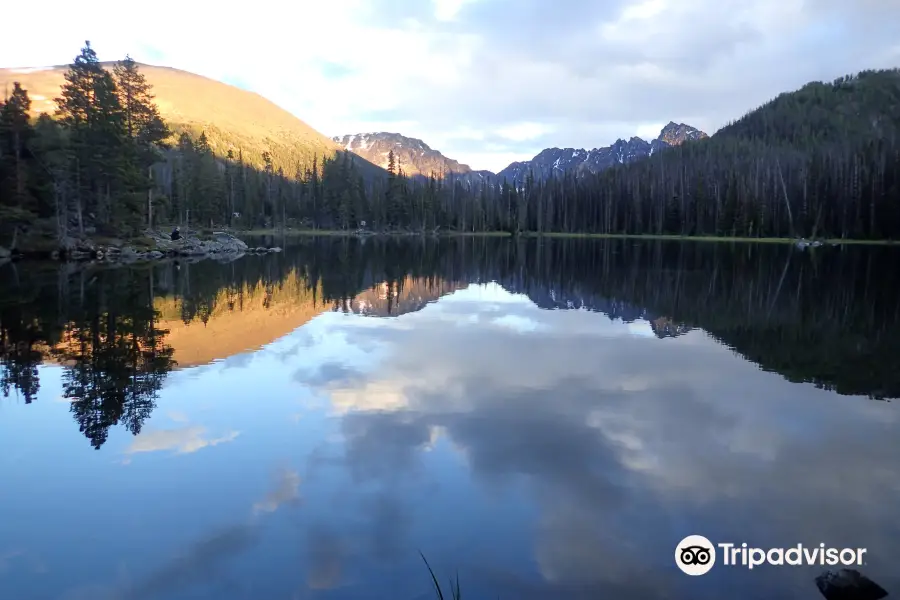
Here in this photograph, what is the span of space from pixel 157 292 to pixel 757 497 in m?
29.3

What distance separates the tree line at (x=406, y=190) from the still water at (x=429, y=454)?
3261 centimetres

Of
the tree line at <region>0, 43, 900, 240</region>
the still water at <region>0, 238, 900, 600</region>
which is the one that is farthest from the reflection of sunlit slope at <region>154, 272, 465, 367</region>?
the tree line at <region>0, 43, 900, 240</region>

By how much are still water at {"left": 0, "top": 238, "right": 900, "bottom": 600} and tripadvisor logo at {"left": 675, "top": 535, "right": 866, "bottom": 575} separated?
0.16 meters

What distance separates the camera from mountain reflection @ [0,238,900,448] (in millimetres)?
15156

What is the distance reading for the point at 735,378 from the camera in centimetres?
1554

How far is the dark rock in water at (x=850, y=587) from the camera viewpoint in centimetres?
636

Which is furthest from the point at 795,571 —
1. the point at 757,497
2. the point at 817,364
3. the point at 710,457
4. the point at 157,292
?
the point at 157,292

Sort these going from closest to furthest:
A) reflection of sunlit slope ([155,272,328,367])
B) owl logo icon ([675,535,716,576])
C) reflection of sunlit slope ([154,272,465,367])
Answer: owl logo icon ([675,535,716,576]) < reflection of sunlit slope ([155,272,328,367]) < reflection of sunlit slope ([154,272,465,367])

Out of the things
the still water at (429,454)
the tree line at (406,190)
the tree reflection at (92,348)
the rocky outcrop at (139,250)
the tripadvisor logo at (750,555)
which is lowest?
the tripadvisor logo at (750,555)

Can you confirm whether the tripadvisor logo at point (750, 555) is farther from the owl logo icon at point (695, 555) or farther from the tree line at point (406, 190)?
the tree line at point (406, 190)

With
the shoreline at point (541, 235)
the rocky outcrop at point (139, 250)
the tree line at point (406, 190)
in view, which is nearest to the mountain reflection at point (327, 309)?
the rocky outcrop at point (139, 250)

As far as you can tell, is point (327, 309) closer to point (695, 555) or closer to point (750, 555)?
point (695, 555)

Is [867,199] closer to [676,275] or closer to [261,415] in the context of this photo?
[676,275]

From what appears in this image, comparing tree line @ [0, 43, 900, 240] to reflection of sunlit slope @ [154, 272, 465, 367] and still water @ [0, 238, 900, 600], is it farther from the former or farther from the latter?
still water @ [0, 238, 900, 600]
